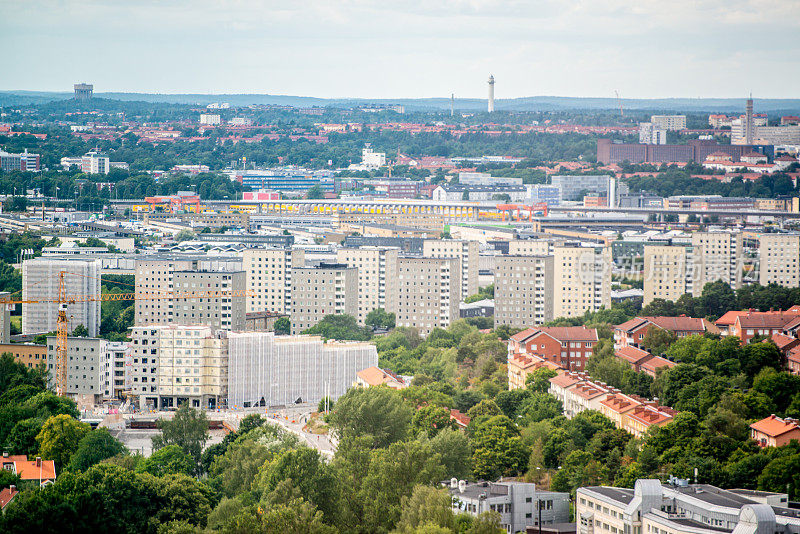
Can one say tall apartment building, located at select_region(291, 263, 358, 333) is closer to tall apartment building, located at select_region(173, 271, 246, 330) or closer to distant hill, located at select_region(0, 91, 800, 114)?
tall apartment building, located at select_region(173, 271, 246, 330)

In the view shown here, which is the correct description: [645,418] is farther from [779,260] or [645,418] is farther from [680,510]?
[779,260]

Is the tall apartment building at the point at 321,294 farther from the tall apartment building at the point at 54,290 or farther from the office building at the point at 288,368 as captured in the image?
the office building at the point at 288,368

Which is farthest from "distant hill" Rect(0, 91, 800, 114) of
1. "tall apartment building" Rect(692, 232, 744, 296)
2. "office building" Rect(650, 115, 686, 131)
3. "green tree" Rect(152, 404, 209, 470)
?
"green tree" Rect(152, 404, 209, 470)

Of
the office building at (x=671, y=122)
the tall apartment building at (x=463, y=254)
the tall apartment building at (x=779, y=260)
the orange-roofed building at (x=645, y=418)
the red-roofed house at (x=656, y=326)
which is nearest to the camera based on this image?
the orange-roofed building at (x=645, y=418)

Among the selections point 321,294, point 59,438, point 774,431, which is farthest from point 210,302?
point 774,431

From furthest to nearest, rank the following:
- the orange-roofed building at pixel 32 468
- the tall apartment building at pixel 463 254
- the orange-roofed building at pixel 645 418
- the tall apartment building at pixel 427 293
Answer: the tall apartment building at pixel 463 254, the tall apartment building at pixel 427 293, the orange-roofed building at pixel 32 468, the orange-roofed building at pixel 645 418

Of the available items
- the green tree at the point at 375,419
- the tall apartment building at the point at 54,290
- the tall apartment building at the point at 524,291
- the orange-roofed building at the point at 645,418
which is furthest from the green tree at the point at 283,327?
the orange-roofed building at the point at 645,418

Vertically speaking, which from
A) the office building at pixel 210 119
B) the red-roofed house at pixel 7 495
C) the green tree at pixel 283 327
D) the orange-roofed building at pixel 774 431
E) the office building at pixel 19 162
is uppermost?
the office building at pixel 210 119
